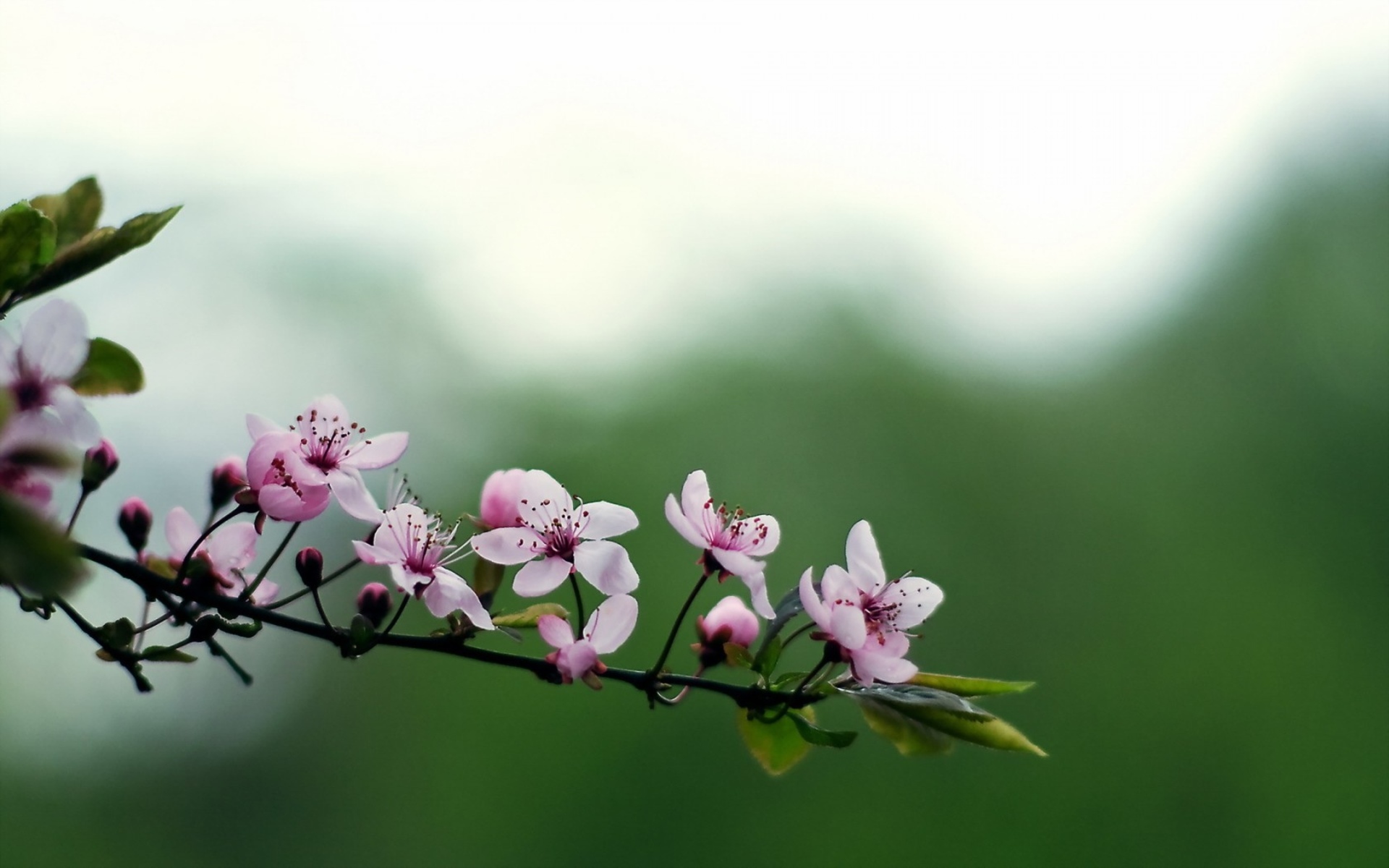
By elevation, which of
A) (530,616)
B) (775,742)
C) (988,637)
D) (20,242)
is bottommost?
(988,637)

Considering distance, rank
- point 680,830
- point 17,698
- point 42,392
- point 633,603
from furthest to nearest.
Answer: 1. point 17,698
2. point 680,830
3. point 633,603
4. point 42,392

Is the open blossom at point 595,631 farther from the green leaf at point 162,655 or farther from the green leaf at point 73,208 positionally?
the green leaf at point 73,208

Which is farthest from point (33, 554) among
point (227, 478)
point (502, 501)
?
point (227, 478)

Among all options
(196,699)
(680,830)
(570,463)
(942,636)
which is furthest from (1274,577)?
(196,699)

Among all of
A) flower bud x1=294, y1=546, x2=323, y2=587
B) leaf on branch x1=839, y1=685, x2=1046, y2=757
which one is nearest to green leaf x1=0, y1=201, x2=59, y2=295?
flower bud x1=294, y1=546, x2=323, y2=587

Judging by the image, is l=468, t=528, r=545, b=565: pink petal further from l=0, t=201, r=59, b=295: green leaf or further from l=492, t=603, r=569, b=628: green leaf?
l=0, t=201, r=59, b=295: green leaf

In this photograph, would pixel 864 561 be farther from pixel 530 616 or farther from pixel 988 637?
pixel 988 637

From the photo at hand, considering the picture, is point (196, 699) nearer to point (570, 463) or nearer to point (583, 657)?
point (570, 463)
